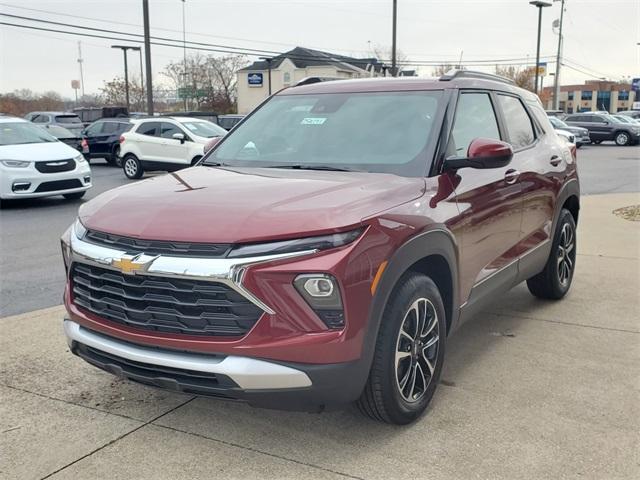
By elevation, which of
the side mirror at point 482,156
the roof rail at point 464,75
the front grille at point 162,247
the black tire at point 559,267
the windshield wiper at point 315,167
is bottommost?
the black tire at point 559,267

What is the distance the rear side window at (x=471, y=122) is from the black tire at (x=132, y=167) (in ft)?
48.4

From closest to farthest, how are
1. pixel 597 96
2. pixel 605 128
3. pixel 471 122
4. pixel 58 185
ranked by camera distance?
pixel 471 122 < pixel 58 185 < pixel 605 128 < pixel 597 96

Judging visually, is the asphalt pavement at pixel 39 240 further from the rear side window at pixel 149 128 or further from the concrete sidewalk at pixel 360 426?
the rear side window at pixel 149 128

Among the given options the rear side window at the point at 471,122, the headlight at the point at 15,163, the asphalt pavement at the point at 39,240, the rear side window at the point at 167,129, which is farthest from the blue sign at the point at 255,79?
the rear side window at the point at 471,122

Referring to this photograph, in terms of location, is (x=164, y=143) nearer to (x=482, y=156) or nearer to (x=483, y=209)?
(x=483, y=209)

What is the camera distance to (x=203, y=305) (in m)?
2.84

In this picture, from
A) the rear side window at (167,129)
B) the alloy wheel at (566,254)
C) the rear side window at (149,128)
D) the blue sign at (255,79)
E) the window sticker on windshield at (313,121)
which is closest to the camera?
the window sticker on windshield at (313,121)

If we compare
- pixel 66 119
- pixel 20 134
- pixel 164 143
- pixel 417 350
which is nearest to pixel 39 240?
pixel 20 134

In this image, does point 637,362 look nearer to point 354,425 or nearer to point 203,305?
point 354,425

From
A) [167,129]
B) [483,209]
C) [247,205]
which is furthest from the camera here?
[167,129]

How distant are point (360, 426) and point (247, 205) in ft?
4.41

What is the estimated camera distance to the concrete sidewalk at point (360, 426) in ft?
10.0

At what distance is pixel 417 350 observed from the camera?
3.40 meters

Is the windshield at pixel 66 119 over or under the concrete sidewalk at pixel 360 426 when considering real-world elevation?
over
